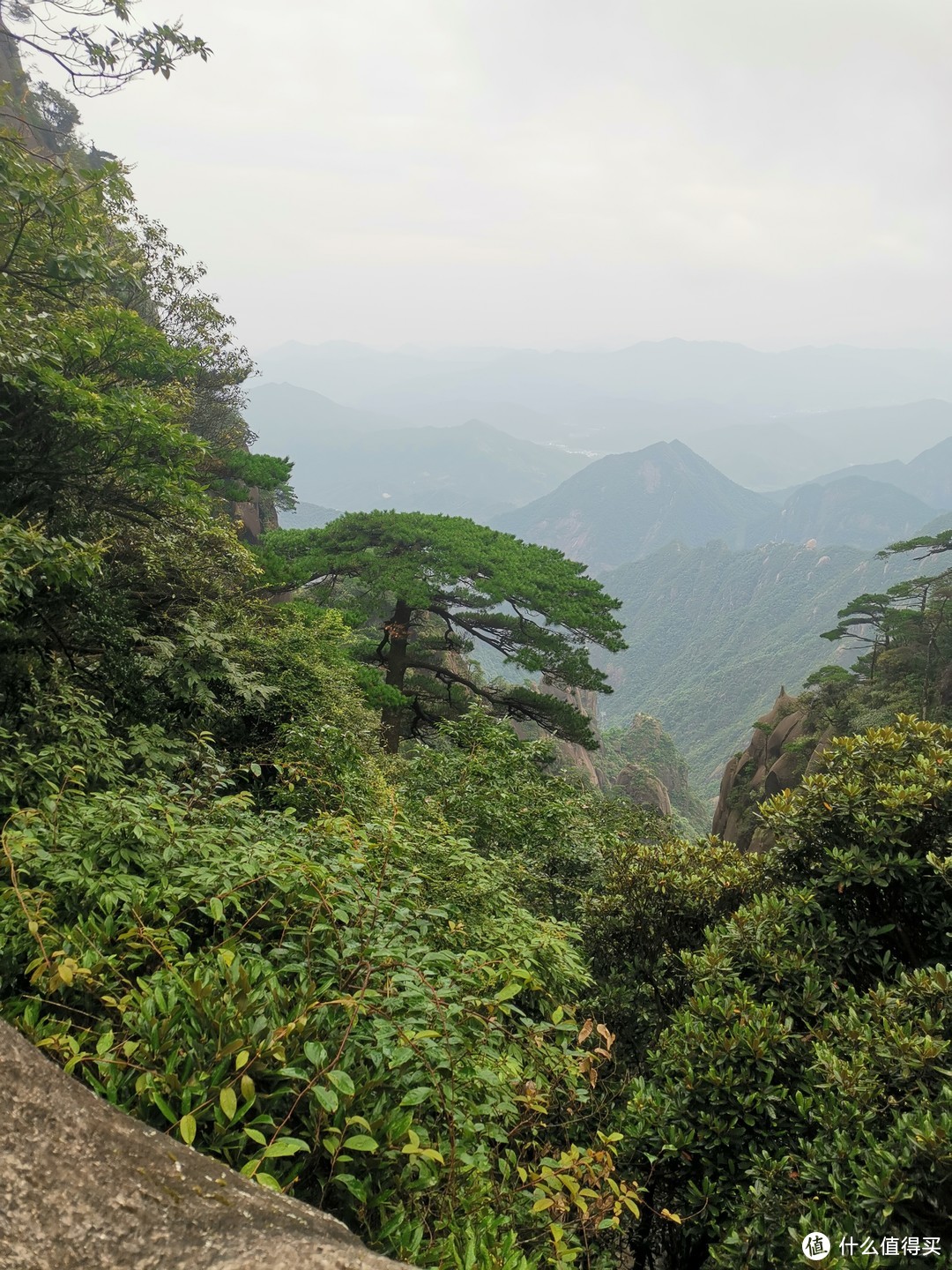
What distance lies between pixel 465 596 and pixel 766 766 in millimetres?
15464

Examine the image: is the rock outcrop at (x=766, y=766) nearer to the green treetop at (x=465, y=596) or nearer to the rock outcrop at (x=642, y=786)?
the green treetop at (x=465, y=596)

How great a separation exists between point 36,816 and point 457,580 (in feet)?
41.2

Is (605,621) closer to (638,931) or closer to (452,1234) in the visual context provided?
(638,931)

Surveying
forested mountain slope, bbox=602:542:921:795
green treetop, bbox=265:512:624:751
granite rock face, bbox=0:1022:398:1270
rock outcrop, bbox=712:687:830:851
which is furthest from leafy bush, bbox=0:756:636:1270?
forested mountain slope, bbox=602:542:921:795

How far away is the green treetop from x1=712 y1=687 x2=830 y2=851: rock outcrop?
8.67m

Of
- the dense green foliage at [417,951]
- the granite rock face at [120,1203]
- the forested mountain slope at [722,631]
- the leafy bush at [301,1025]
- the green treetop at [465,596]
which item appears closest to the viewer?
the granite rock face at [120,1203]

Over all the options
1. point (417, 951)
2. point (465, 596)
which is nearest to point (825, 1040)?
point (417, 951)

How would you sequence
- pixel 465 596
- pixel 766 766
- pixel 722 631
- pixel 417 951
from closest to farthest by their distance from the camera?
pixel 417 951
pixel 465 596
pixel 766 766
pixel 722 631

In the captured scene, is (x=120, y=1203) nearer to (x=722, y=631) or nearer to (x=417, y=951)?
(x=417, y=951)

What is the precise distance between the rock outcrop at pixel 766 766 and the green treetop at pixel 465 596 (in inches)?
341

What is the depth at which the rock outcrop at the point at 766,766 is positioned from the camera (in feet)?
72.2

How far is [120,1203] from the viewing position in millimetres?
1672

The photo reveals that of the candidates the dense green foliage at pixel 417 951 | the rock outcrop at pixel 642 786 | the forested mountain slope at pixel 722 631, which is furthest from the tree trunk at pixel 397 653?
the forested mountain slope at pixel 722 631

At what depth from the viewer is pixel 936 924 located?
378 centimetres
